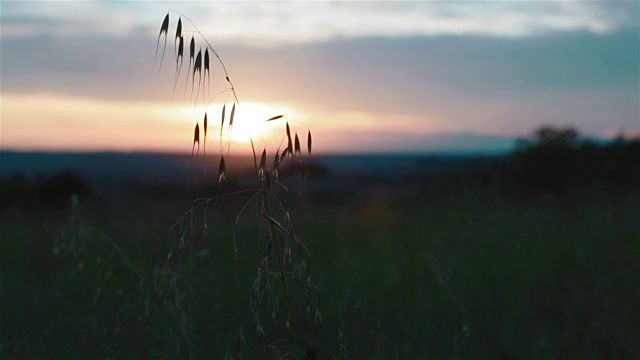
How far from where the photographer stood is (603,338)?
3.81 m

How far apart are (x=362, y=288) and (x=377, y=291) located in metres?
0.08

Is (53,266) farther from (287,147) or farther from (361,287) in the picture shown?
(287,147)

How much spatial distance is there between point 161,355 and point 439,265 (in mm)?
1923

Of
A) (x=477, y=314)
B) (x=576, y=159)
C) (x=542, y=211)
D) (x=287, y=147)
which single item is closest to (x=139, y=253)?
(x=477, y=314)

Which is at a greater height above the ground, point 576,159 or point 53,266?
point 576,159

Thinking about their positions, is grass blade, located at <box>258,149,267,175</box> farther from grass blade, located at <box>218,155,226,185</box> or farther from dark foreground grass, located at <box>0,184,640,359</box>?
dark foreground grass, located at <box>0,184,640,359</box>

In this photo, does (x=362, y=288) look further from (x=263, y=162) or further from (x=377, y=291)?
(x=263, y=162)

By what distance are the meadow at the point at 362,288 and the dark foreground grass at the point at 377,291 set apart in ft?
0.04

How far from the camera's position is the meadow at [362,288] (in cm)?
359

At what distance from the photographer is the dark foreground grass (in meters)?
3.67

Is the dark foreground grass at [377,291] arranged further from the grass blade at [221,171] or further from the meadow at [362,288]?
the grass blade at [221,171]

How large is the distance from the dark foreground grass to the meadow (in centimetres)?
1

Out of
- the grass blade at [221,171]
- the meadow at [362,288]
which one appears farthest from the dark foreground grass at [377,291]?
the grass blade at [221,171]

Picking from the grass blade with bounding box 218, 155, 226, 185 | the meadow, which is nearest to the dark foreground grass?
the meadow
